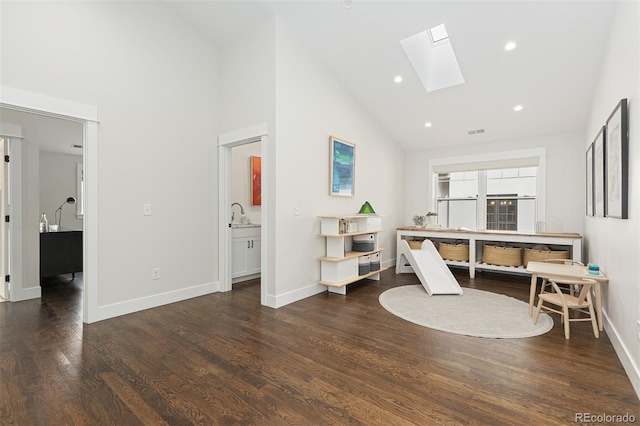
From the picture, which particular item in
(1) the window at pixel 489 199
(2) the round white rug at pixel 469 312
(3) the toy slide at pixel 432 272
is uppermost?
(1) the window at pixel 489 199

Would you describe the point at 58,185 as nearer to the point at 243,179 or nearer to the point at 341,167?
the point at 243,179

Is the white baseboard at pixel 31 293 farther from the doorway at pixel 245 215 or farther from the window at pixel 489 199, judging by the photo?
the window at pixel 489 199

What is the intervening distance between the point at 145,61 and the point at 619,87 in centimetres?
452

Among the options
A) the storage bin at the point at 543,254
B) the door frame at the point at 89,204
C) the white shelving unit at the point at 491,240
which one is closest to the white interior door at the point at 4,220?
the door frame at the point at 89,204

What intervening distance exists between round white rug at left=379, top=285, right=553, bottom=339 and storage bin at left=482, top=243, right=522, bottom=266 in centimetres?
99

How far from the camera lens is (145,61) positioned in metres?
3.52

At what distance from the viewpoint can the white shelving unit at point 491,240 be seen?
4344mm

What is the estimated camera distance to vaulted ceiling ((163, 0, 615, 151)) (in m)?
3.20

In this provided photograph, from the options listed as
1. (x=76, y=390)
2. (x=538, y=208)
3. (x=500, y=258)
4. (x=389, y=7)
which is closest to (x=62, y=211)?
(x=76, y=390)

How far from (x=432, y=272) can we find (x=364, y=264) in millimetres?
933

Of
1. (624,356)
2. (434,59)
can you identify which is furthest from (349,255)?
(434,59)

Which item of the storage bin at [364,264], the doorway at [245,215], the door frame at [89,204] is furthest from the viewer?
the doorway at [245,215]

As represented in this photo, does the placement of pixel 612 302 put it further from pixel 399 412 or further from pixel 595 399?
pixel 399 412

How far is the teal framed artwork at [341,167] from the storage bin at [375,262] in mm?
977
